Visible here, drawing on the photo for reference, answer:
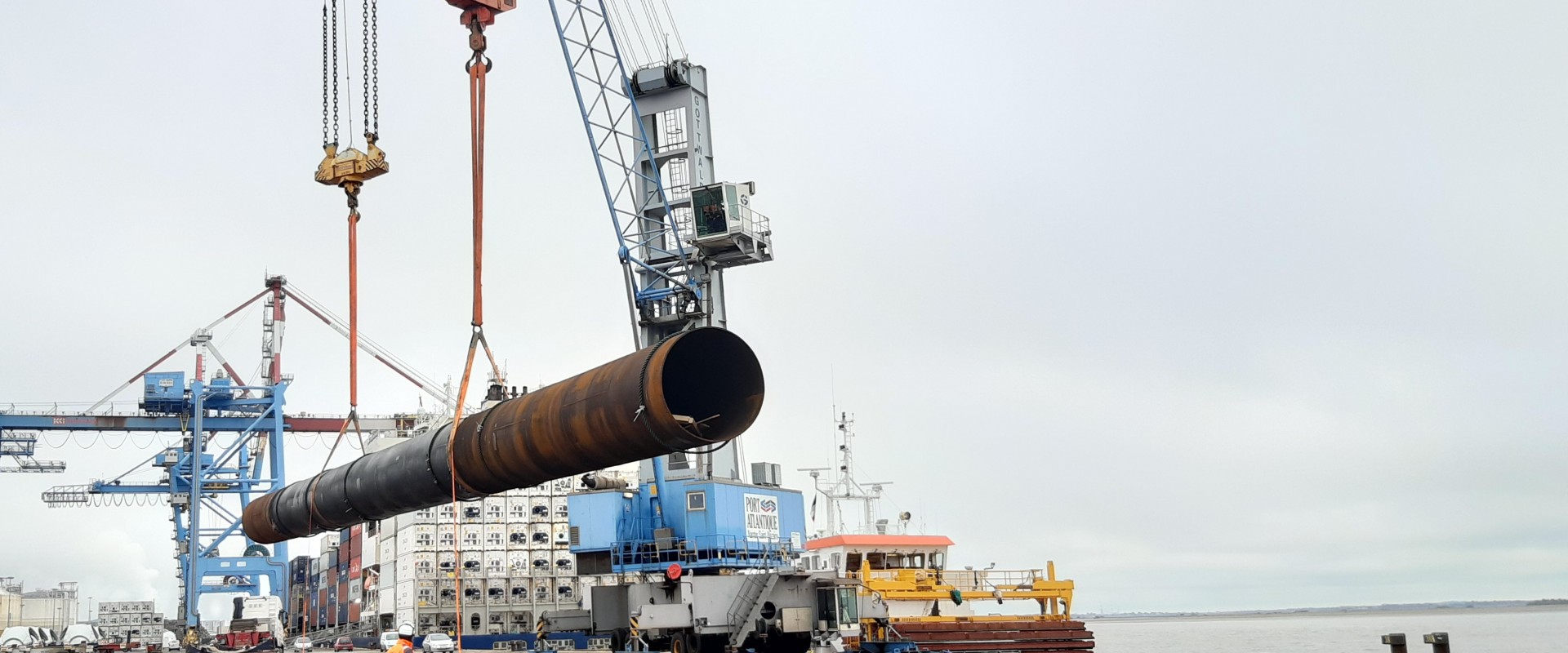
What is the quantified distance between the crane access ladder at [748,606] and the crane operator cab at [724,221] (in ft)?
35.1

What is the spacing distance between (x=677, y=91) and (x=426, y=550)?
24194 mm

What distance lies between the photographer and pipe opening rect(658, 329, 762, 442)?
14.5 meters

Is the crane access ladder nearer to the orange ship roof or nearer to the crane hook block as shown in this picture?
the orange ship roof

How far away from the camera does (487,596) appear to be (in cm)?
5253

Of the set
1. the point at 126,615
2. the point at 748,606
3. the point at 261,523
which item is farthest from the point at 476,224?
the point at 126,615

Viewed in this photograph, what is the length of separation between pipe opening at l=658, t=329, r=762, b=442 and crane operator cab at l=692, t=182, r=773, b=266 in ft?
72.0

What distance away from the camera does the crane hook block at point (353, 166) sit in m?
22.6

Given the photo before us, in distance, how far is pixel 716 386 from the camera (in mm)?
14805

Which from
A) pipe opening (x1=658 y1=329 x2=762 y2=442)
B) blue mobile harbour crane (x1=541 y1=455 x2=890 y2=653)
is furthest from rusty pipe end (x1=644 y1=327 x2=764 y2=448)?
blue mobile harbour crane (x1=541 y1=455 x2=890 y2=653)

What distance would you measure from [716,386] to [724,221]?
2230cm

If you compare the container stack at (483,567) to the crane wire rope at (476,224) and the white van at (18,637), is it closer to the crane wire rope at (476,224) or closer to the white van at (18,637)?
the white van at (18,637)

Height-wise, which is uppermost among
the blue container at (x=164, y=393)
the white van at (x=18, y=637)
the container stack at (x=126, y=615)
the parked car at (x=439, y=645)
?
the blue container at (x=164, y=393)

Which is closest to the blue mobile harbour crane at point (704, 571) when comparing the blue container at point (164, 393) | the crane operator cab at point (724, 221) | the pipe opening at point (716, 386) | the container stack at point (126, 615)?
the crane operator cab at point (724, 221)

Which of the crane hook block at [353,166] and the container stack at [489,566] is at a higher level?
the crane hook block at [353,166]
